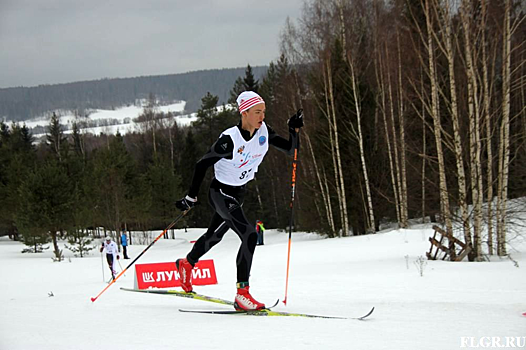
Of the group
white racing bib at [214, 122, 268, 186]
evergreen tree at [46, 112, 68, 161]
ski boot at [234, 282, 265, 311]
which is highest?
evergreen tree at [46, 112, 68, 161]

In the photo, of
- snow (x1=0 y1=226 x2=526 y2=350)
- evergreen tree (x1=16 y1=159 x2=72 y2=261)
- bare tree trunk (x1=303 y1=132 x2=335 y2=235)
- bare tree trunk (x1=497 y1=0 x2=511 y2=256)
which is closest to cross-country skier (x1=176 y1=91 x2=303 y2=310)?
snow (x1=0 y1=226 x2=526 y2=350)

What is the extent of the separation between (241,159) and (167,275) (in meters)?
5.00

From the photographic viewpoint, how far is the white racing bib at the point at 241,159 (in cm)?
464

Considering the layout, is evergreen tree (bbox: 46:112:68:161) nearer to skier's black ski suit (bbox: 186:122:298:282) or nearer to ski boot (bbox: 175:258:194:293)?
ski boot (bbox: 175:258:194:293)

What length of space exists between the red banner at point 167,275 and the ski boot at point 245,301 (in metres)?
3.85

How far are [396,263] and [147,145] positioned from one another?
5330 cm

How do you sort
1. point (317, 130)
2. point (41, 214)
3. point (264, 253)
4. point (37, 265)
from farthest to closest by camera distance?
point (41, 214) < point (317, 130) < point (37, 265) < point (264, 253)

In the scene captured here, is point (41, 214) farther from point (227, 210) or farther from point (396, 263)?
point (227, 210)

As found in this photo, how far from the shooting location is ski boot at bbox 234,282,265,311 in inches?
185

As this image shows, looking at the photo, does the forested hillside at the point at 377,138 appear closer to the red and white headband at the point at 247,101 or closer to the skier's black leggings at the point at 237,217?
the red and white headband at the point at 247,101

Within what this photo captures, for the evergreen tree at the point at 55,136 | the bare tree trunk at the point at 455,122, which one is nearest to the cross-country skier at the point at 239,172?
the bare tree trunk at the point at 455,122

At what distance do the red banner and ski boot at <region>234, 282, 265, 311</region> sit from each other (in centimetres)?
385

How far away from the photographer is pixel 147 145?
60.3 m

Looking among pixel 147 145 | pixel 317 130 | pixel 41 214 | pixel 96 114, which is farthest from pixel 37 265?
pixel 96 114
